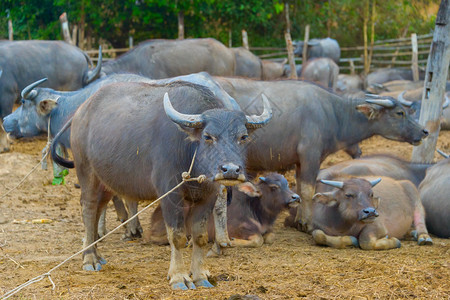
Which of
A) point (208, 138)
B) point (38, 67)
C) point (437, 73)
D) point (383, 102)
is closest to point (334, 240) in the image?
point (383, 102)

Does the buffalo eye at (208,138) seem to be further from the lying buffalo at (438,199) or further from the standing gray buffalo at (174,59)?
the standing gray buffalo at (174,59)

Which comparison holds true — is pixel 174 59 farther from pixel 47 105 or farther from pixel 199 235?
pixel 199 235

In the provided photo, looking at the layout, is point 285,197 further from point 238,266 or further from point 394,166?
point 394,166

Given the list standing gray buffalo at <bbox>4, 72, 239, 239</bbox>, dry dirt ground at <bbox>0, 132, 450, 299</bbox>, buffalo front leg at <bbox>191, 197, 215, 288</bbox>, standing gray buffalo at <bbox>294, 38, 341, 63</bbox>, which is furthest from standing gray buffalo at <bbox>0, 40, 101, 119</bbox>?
standing gray buffalo at <bbox>294, 38, 341, 63</bbox>

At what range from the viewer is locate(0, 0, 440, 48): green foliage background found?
2130 cm

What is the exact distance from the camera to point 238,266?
6.23 m

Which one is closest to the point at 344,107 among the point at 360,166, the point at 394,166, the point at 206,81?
the point at 360,166

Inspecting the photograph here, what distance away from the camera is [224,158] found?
483cm

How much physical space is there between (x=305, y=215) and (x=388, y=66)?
19947 millimetres

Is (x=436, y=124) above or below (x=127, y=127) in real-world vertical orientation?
below

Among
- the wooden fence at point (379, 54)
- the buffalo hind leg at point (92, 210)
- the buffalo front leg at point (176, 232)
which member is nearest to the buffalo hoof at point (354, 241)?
the buffalo front leg at point (176, 232)

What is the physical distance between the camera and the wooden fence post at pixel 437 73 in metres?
9.40

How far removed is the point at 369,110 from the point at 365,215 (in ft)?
7.06

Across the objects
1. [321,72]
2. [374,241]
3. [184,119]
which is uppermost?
[184,119]
